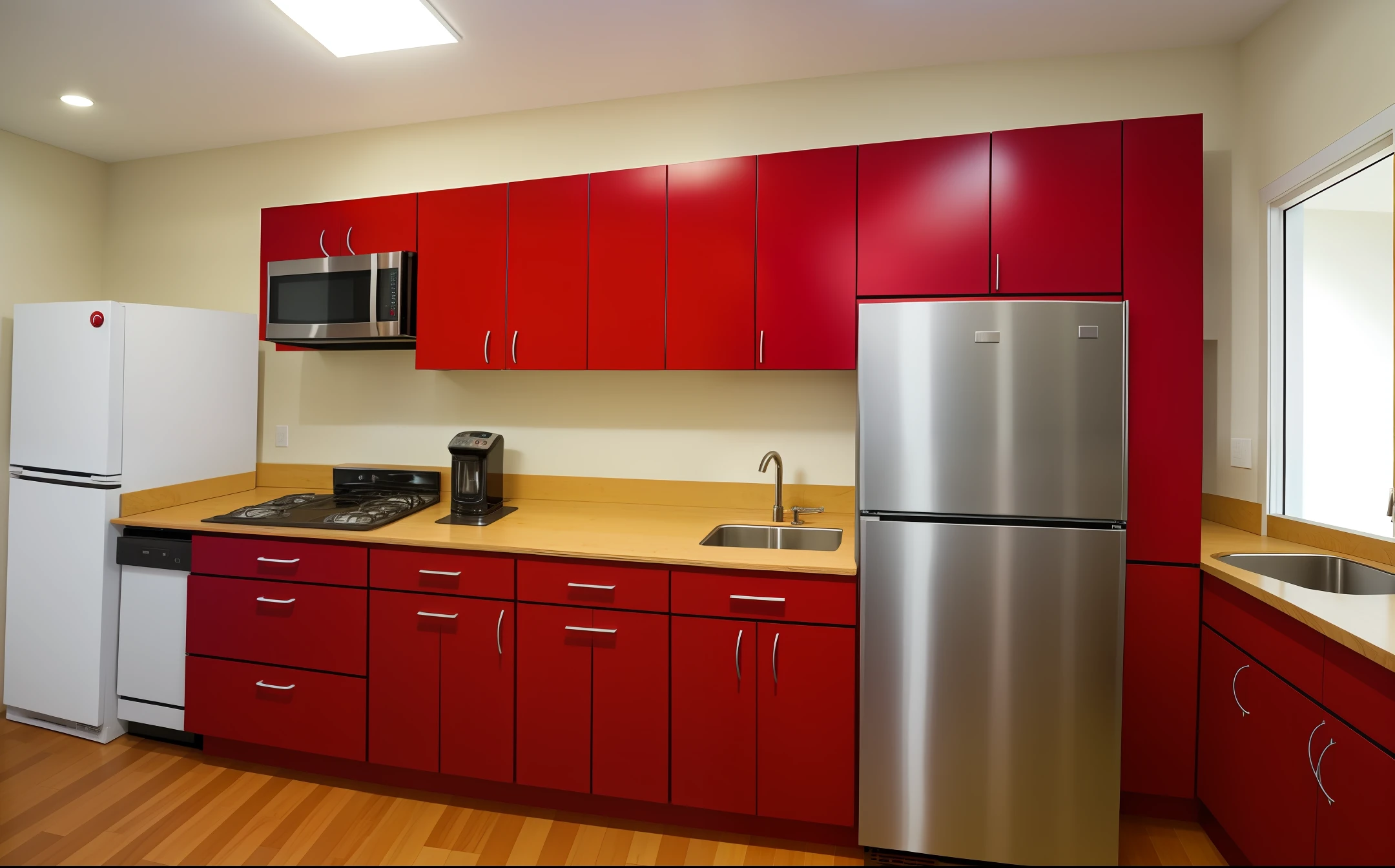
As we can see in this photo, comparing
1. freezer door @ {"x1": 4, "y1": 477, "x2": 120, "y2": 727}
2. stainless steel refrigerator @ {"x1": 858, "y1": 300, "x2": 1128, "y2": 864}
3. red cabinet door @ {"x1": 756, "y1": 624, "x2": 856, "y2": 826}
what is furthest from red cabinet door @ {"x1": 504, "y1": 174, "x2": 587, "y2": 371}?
freezer door @ {"x1": 4, "y1": 477, "x2": 120, "y2": 727}

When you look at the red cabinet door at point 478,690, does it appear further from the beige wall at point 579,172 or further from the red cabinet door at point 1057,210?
the red cabinet door at point 1057,210

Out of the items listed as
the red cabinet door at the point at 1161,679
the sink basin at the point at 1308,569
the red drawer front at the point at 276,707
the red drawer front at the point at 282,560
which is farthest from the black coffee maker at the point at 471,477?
the sink basin at the point at 1308,569

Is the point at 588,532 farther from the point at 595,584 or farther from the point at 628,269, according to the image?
the point at 628,269

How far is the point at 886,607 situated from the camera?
186 cm

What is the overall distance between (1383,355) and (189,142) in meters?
5.11


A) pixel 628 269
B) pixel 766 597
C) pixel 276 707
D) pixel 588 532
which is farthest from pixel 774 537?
pixel 276 707

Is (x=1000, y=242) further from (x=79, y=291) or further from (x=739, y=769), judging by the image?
(x=79, y=291)

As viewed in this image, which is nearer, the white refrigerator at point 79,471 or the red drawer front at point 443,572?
the red drawer front at point 443,572

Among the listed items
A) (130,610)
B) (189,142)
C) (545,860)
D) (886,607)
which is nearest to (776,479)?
Answer: (886,607)

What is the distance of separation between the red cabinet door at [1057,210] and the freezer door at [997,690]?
2.59 feet

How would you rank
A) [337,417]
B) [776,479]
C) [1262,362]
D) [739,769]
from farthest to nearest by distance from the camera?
[337,417], [776,479], [1262,362], [739,769]

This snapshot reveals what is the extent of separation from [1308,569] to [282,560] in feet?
10.8

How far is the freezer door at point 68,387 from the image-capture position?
2.50 m

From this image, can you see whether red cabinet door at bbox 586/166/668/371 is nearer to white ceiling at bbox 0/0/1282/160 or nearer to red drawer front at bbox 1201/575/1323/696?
white ceiling at bbox 0/0/1282/160
